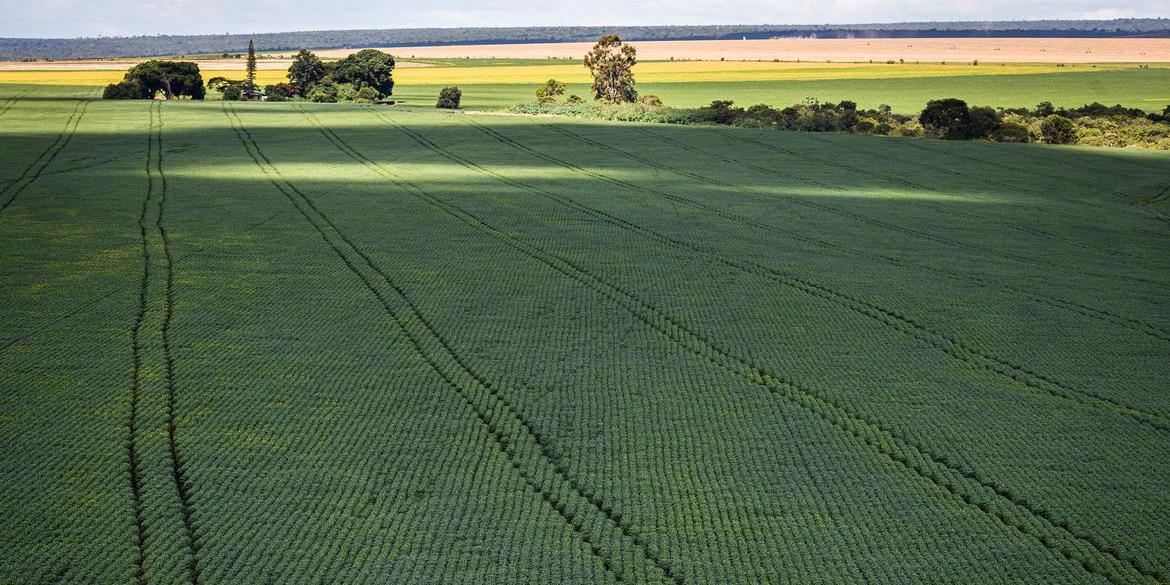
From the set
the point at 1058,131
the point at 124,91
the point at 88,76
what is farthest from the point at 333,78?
the point at 1058,131

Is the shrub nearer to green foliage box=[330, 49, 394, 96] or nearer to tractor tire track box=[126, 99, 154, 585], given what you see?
green foliage box=[330, 49, 394, 96]

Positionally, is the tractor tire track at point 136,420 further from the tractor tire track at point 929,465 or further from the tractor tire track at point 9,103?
the tractor tire track at point 9,103

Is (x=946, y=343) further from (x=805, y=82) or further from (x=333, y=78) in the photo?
(x=805, y=82)

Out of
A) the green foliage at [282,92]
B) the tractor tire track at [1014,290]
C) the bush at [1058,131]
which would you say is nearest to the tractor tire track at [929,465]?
the tractor tire track at [1014,290]

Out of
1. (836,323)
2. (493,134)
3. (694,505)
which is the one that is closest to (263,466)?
(694,505)

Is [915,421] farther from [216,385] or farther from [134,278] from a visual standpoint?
[134,278]

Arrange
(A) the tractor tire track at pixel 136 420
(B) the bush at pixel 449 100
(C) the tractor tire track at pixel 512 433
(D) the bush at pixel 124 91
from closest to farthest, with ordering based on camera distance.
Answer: (A) the tractor tire track at pixel 136 420 < (C) the tractor tire track at pixel 512 433 < (B) the bush at pixel 449 100 < (D) the bush at pixel 124 91
